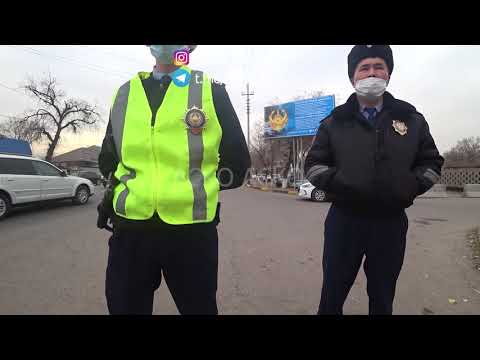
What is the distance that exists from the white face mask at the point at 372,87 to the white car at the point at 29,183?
8592 mm

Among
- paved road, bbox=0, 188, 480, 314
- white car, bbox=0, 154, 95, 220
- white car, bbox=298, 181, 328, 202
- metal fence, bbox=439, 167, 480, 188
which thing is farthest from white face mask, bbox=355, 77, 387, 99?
metal fence, bbox=439, 167, 480, 188

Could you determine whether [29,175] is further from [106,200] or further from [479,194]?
[479,194]

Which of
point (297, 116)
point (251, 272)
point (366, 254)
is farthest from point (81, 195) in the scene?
point (297, 116)

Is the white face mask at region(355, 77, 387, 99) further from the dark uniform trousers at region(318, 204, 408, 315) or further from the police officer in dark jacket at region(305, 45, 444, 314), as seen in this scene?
the dark uniform trousers at region(318, 204, 408, 315)

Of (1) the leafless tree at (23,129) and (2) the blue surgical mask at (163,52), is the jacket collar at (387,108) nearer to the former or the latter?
(2) the blue surgical mask at (163,52)

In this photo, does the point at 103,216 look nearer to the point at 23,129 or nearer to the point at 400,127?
the point at 400,127

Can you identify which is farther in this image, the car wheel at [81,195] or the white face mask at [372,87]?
the car wheel at [81,195]

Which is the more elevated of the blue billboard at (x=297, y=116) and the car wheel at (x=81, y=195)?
the blue billboard at (x=297, y=116)

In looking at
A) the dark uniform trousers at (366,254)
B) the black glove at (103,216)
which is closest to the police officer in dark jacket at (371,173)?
the dark uniform trousers at (366,254)

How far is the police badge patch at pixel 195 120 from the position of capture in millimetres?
1162
